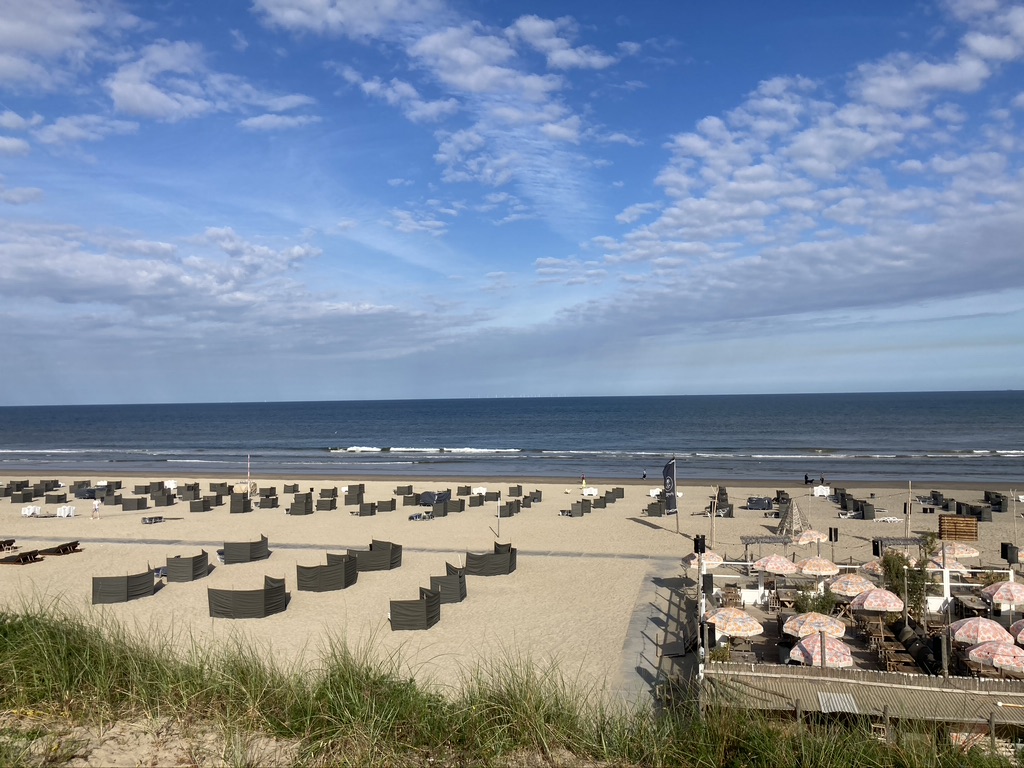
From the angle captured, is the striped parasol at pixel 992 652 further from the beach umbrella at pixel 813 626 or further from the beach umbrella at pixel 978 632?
the beach umbrella at pixel 813 626

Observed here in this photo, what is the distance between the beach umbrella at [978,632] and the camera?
456 inches

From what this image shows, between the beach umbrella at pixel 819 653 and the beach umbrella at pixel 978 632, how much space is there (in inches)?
81.3

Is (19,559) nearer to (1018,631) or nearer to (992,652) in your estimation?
(992,652)

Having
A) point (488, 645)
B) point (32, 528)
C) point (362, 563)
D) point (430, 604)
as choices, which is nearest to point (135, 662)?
point (488, 645)

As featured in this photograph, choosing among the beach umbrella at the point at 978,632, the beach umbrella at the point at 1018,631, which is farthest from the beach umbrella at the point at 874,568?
the beach umbrella at the point at 978,632

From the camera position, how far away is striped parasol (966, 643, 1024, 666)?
35.5 ft

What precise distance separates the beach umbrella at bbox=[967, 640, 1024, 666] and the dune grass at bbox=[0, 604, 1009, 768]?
6600 millimetres

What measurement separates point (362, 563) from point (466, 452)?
50.5 metres

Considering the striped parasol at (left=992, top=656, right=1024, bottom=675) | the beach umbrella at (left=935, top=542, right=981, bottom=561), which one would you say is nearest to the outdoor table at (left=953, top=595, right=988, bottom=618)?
the beach umbrella at (left=935, top=542, right=981, bottom=561)

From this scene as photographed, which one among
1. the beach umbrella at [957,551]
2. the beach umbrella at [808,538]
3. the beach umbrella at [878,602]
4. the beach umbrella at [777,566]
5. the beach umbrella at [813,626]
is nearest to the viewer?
the beach umbrella at [813,626]

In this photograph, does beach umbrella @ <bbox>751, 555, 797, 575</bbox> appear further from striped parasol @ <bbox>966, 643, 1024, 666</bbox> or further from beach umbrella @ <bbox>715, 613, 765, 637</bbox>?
striped parasol @ <bbox>966, 643, 1024, 666</bbox>

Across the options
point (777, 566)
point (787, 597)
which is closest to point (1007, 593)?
point (787, 597)

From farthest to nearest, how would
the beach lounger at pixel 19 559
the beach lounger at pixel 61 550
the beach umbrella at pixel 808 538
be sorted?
the beach lounger at pixel 61 550, the beach umbrella at pixel 808 538, the beach lounger at pixel 19 559

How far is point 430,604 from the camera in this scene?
46.1 ft
